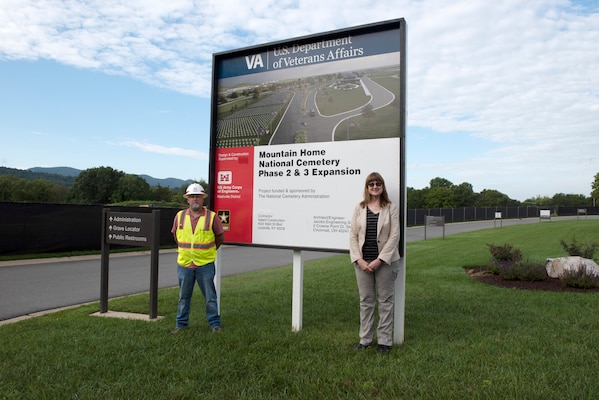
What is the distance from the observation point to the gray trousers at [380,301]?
5.01 metres

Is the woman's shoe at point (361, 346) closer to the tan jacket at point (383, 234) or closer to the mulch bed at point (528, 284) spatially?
the tan jacket at point (383, 234)

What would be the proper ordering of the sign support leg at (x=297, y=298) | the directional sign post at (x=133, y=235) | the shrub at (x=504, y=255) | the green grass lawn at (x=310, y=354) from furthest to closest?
the shrub at (x=504, y=255) → the directional sign post at (x=133, y=235) → the sign support leg at (x=297, y=298) → the green grass lawn at (x=310, y=354)

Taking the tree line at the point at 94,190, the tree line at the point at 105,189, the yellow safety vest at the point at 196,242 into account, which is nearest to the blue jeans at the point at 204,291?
the yellow safety vest at the point at 196,242

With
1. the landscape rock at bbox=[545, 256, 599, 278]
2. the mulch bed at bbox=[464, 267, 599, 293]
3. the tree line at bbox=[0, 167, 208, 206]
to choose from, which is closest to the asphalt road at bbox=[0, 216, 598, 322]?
the mulch bed at bbox=[464, 267, 599, 293]

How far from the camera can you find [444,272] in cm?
1126

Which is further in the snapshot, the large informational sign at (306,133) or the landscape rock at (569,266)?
the landscape rock at (569,266)

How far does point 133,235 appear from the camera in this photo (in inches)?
281

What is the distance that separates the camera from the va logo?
6552 millimetres

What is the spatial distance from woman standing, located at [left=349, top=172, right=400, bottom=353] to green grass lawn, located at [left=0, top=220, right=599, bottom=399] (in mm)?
293

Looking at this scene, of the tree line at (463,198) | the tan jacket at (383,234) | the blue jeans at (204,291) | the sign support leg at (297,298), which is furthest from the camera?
the tree line at (463,198)

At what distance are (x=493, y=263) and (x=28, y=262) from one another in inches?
534

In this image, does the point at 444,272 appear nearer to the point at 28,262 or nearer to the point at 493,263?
the point at 493,263

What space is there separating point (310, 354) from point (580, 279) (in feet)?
21.0

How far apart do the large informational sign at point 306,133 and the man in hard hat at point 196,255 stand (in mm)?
752
